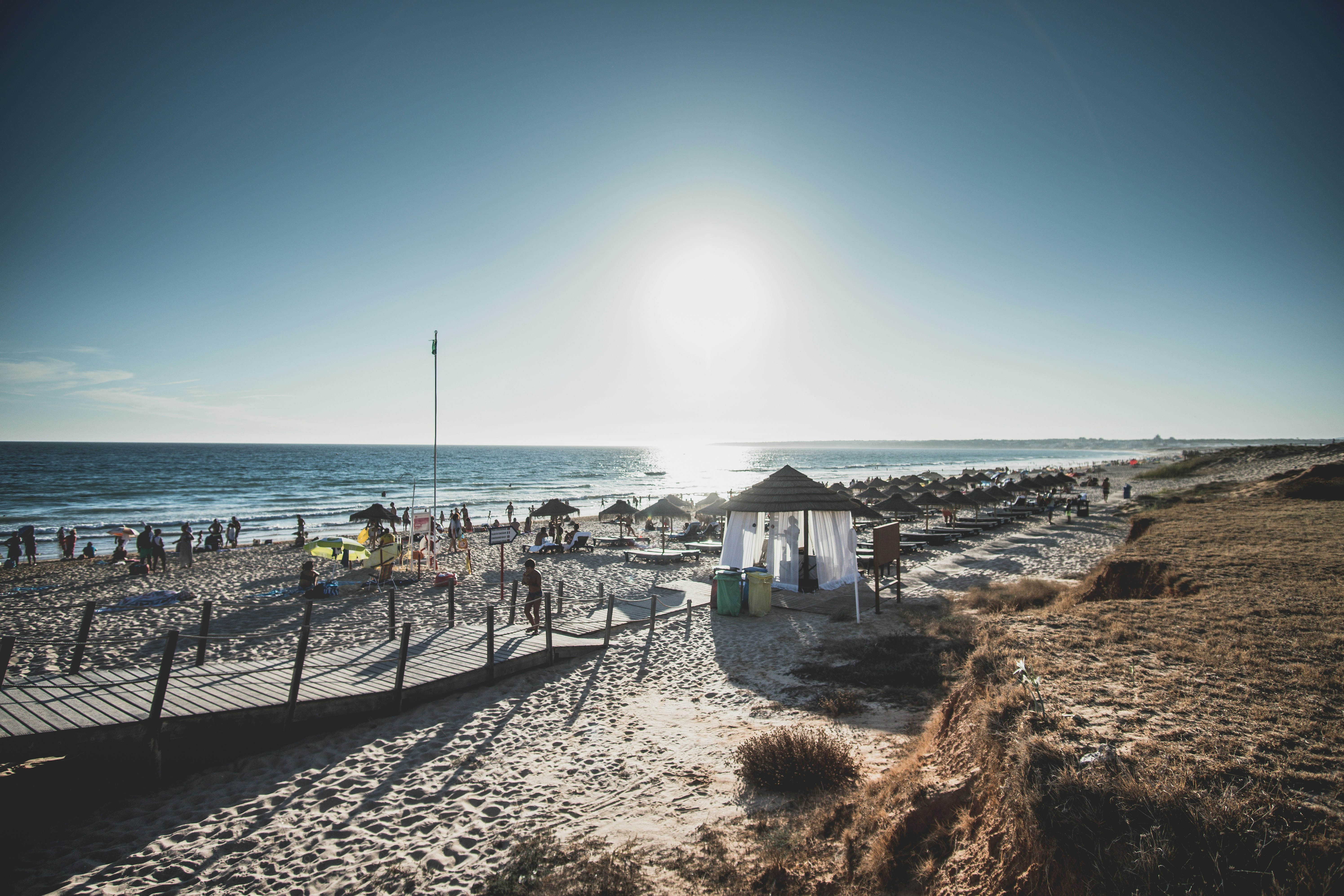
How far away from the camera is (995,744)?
425 centimetres

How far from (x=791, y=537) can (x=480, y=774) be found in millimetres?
10733

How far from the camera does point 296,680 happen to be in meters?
7.36

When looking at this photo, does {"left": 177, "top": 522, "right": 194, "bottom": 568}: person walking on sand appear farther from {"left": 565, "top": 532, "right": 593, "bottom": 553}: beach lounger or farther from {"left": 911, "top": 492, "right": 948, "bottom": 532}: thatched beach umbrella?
{"left": 911, "top": 492, "right": 948, "bottom": 532}: thatched beach umbrella

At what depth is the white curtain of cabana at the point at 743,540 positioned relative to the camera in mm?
16078

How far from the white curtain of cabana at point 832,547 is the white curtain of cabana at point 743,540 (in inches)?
52.2

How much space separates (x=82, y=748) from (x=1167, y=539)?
1788 centimetres

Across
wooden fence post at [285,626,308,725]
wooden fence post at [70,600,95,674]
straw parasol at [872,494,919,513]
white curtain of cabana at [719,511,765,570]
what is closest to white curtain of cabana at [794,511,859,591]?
white curtain of cabana at [719,511,765,570]

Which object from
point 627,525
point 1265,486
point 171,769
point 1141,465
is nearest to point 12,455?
point 627,525

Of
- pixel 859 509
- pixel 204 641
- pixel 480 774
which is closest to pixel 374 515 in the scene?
pixel 204 641

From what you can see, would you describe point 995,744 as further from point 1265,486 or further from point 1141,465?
point 1141,465

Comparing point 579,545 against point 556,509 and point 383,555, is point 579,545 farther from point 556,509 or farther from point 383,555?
point 383,555

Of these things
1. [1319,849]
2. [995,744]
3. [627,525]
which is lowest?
[627,525]

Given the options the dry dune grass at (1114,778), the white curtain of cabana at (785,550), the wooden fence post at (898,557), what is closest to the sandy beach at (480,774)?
the wooden fence post at (898,557)

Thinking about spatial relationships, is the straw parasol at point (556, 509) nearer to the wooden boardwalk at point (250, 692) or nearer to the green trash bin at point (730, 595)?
the green trash bin at point (730, 595)
